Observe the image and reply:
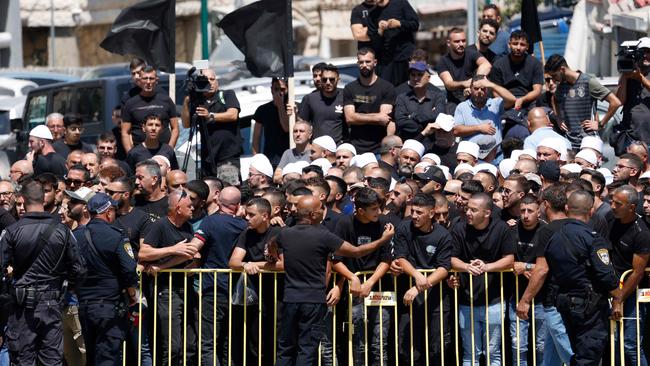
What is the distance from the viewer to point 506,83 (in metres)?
17.4

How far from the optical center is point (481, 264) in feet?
43.2

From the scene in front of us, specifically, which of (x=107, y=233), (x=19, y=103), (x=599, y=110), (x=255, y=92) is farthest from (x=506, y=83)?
(x=19, y=103)

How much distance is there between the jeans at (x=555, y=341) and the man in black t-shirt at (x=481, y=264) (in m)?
0.44

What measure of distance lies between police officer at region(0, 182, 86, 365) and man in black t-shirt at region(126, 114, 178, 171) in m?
3.76

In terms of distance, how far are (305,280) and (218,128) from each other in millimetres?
4816

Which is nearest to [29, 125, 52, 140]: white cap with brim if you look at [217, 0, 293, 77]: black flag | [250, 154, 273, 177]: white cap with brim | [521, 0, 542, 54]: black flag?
[217, 0, 293, 77]: black flag

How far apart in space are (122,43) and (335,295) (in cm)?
585

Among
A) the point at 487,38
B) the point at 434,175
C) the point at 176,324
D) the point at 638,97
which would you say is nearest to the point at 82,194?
the point at 176,324

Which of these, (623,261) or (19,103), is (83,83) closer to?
(19,103)

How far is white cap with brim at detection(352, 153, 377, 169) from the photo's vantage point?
15.7 metres

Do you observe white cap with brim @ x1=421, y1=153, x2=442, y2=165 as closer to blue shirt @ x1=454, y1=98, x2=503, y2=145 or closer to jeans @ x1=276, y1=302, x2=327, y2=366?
blue shirt @ x1=454, y1=98, x2=503, y2=145

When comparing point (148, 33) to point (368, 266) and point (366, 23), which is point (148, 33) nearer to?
point (366, 23)

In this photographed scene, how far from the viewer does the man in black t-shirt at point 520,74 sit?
17.2m

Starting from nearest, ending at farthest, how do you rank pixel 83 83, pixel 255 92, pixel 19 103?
pixel 255 92 → pixel 83 83 → pixel 19 103
